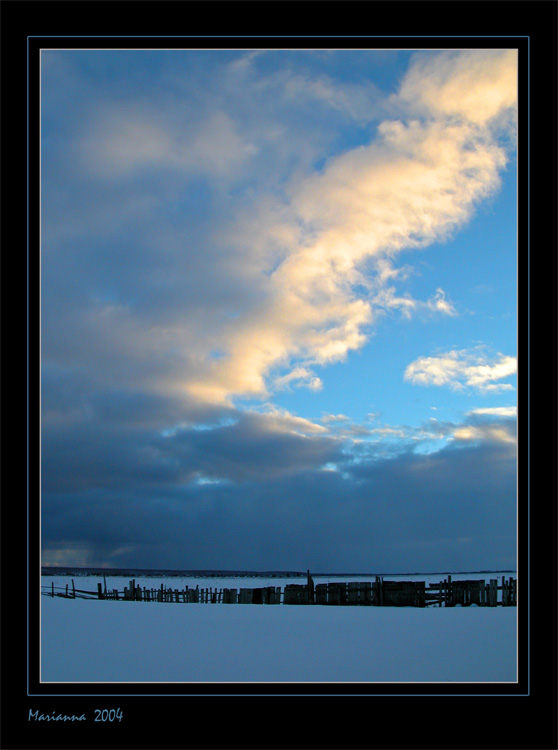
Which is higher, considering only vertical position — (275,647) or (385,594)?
(275,647)

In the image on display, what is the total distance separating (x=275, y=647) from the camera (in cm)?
1123

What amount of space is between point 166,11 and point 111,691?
17.0 ft

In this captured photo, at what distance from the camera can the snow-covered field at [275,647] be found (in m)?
8.98

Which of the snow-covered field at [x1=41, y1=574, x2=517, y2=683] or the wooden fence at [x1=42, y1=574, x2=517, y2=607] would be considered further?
the wooden fence at [x1=42, y1=574, x2=517, y2=607]

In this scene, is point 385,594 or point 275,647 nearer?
point 275,647

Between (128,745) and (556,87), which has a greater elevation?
(556,87)

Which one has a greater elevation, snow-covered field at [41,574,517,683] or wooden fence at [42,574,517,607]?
snow-covered field at [41,574,517,683]

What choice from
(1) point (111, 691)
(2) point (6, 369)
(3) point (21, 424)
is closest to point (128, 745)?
(1) point (111, 691)

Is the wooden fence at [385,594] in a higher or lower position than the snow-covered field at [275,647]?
lower

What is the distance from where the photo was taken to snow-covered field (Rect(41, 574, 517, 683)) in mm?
8977

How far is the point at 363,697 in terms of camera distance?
4039 mm

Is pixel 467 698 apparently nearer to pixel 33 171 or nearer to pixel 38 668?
pixel 38 668

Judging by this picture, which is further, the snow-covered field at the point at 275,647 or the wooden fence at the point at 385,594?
the wooden fence at the point at 385,594

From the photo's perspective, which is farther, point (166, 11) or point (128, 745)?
point (166, 11)
